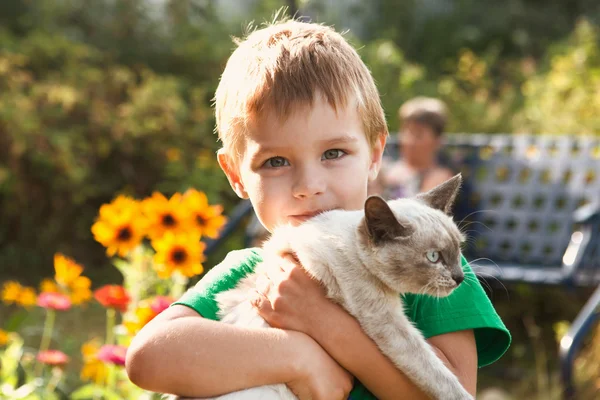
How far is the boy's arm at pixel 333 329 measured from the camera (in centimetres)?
171

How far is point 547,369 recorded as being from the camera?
5.54 m

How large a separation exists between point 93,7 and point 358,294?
7549 millimetres

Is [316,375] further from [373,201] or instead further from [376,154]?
[376,154]

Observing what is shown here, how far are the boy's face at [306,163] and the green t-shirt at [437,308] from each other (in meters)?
0.19

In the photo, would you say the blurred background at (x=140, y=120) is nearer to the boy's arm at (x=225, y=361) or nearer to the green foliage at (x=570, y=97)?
the green foliage at (x=570, y=97)

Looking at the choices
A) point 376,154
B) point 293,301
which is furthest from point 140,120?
point 293,301

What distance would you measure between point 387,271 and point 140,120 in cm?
534

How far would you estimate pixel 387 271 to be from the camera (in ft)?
5.67

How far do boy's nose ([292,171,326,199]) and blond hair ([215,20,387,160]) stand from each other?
0.52 ft

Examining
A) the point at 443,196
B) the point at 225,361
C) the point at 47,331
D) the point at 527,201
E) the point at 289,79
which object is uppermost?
the point at 289,79

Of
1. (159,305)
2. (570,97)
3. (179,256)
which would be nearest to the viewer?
(159,305)

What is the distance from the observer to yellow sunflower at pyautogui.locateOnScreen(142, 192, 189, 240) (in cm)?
299

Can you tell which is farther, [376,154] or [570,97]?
[570,97]

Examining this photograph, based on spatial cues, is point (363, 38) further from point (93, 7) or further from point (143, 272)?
point (143, 272)
